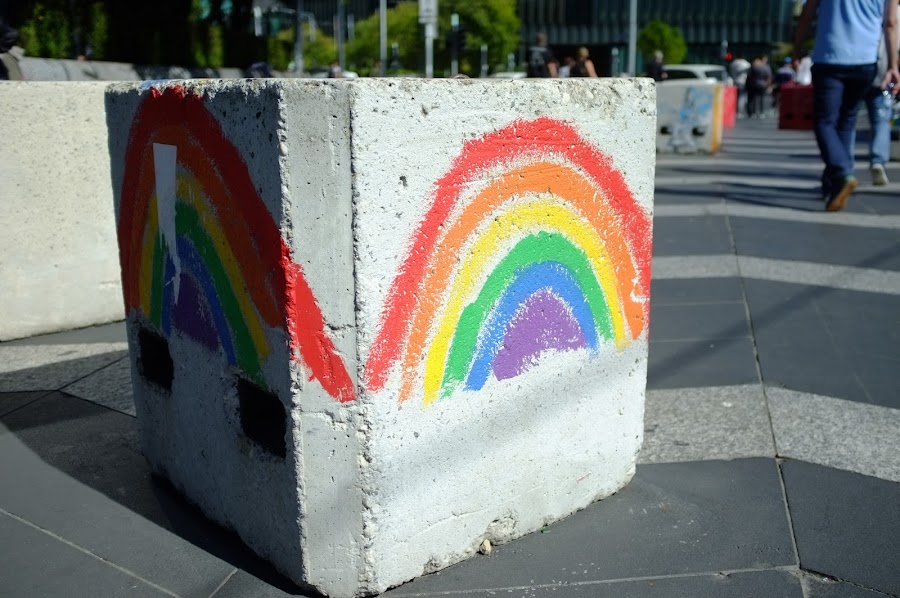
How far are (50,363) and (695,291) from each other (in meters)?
3.73

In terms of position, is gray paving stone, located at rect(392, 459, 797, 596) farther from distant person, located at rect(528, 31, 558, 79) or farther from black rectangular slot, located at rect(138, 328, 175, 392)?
distant person, located at rect(528, 31, 558, 79)

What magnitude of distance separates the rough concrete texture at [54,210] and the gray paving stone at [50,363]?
320mm

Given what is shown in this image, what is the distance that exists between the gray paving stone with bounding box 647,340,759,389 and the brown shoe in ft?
12.0

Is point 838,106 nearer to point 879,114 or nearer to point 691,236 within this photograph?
point 879,114

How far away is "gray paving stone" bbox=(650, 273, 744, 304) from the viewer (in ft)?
18.1

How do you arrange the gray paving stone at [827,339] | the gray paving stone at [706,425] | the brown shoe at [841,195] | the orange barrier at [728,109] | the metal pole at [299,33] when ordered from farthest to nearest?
the metal pole at [299,33] → the orange barrier at [728,109] → the brown shoe at [841,195] → the gray paving stone at [827,339] → the gray paving stone at [706,425]

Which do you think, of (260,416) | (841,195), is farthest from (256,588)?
(841,195)

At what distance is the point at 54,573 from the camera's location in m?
2.75

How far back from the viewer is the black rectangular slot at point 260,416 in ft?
8.69

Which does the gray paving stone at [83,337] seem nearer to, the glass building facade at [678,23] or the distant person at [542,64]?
the distant person at [542,64]

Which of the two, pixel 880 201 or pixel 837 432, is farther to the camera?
pixel 880 201

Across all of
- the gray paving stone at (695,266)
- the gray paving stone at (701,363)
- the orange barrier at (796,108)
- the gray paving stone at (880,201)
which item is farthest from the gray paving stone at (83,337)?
the orange barrier at (796,108)

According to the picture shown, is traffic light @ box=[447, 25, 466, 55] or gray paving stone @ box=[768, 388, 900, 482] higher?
traffic light @ box=[447, 25, 466, 55]

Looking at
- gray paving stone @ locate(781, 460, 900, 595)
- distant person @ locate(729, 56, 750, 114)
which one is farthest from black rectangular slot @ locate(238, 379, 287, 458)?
distant person @ locate(729, 56, 750, 114)
